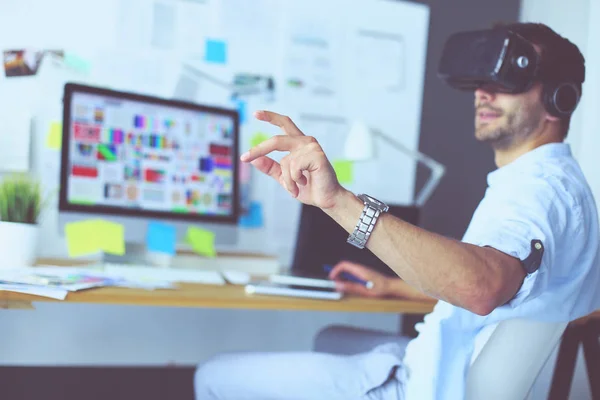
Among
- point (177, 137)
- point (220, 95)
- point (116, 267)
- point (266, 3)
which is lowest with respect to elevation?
point (116, 267)

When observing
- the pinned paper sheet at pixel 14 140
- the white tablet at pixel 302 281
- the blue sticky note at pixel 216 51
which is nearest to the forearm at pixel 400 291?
the white tablet at pixel 302 281

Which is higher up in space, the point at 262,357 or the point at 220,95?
the point at 220,95

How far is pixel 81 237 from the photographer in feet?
5.73

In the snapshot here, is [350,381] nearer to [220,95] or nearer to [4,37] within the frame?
[220,95]

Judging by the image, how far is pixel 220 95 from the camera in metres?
2.35

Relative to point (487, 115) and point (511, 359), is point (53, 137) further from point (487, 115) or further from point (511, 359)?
point (511, 359)

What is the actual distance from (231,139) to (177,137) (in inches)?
7.3

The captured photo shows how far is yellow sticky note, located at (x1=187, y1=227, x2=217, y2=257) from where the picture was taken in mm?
1974

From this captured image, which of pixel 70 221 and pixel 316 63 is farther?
pixel 316 63

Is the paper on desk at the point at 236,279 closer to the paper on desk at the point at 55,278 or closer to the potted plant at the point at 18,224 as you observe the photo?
the paper on desk at the point at 55,278

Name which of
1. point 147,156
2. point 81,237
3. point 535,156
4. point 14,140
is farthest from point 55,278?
point 535,156

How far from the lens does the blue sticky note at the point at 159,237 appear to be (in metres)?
1.88

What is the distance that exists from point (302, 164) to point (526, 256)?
0.39 m

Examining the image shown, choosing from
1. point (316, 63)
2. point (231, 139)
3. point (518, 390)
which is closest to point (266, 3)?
point (316, 63)
